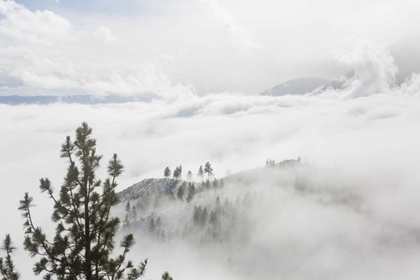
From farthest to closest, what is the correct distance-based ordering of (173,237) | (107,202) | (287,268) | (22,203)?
(173,237) → (287,268) → (107,202) → (22,203)

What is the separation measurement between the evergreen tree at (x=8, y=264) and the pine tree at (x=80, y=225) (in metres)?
1.14

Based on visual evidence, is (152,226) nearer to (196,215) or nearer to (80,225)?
(196,215)

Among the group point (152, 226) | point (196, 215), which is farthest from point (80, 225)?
point (196, 215)

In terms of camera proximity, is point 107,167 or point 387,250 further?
point 387,250

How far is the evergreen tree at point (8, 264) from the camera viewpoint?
14180 millimetres

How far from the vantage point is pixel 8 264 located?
47.2 feet

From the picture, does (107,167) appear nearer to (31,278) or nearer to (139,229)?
(31,278)

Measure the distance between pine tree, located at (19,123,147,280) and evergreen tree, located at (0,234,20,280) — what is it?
44.7 inches

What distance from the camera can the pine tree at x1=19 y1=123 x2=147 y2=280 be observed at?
1373 cm

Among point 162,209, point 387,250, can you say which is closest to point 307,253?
point 387,250

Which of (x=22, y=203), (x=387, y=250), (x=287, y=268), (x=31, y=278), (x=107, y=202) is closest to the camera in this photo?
(x=22, y=203)

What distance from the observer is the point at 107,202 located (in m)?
14.7

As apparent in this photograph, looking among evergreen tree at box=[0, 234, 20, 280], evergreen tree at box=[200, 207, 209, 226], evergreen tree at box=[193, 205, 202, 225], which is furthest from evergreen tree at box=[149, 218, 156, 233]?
evergreen tree at box=[0, 234, 20, 280]

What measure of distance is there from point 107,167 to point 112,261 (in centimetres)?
456
